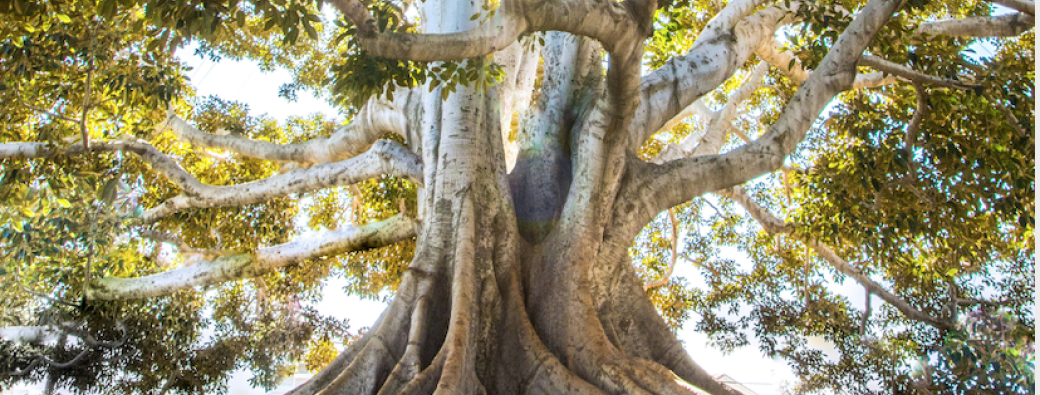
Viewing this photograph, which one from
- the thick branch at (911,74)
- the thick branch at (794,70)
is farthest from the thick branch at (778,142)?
the thick branch at (794,70)

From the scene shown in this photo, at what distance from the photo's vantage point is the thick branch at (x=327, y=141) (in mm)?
5418

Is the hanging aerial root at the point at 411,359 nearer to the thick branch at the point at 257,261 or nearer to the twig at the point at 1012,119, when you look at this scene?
the thick branch at the point at 257,261

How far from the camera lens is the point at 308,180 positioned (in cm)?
540

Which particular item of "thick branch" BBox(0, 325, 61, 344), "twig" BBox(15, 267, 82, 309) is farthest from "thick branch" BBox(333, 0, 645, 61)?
"thick branch" BBox(0, 325, 61, 344)

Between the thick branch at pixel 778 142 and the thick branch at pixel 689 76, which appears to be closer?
the thick branch at pixel 778 142

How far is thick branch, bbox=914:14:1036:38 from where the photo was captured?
5.11m

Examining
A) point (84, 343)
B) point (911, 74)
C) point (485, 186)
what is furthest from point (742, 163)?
point (84, 343)

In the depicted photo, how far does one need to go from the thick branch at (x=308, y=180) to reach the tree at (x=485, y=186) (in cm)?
2

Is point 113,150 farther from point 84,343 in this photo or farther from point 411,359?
point 411,359

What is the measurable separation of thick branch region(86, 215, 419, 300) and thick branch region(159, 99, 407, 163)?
0.66 metres

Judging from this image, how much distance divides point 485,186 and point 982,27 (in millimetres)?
4209

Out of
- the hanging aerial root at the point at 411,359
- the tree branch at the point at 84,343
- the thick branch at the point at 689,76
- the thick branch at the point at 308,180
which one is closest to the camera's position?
the hanging aerial root at the point at 411,359

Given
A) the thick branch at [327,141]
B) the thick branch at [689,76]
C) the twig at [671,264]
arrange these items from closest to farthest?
the thick branch at [689,76] → the thick branch at [327,141] → the twig at [671,264]

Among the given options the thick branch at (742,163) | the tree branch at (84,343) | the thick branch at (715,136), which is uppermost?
the thick branch at (715,136)
